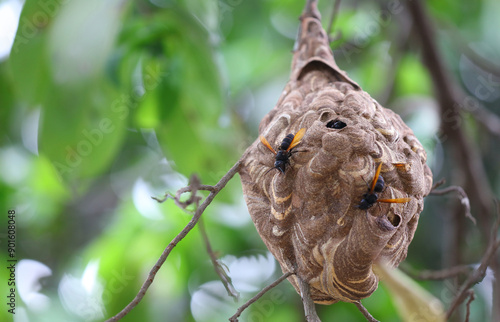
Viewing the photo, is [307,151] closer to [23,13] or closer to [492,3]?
[23,13]

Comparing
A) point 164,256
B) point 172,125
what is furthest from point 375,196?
point 172,125

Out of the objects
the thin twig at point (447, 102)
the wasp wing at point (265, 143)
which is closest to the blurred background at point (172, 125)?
the thin twig at point (447, 102)

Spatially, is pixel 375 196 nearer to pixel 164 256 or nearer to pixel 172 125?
pixel 164 256

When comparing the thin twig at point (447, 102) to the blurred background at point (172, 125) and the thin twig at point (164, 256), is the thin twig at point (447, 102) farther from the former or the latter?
the thin twig at point (164, 256)

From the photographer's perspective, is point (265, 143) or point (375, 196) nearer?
point (375, 196)

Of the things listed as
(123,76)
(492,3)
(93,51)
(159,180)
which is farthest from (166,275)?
(492,3)

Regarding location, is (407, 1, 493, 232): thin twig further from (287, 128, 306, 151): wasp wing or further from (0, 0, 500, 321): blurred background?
(287, 128, 306, 151): wasp wing
